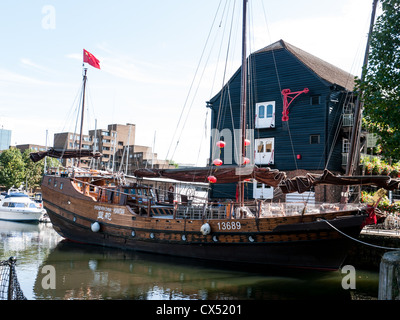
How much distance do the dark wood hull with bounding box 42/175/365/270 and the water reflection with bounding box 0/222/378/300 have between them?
1.81ft

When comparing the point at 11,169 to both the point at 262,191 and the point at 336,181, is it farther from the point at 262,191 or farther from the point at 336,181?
the point at 336,181

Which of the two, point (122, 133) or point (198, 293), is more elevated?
point (122, 133)

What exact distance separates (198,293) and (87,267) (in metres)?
6.43

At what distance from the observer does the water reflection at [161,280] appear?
13234mm

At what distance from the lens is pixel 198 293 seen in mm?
13328

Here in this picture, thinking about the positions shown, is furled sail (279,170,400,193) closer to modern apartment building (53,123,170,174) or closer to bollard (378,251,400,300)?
bollard (378,251,400,300)

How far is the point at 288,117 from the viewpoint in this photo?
93.1ft

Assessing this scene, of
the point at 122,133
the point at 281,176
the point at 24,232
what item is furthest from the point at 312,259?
the point at 122,133

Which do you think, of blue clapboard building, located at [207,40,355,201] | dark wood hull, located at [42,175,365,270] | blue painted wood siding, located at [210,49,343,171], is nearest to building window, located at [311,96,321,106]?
blue clapboard building, located at [207,40,355,201]

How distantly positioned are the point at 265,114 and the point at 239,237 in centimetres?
1419

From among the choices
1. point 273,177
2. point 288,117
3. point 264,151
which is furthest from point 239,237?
point 288,117

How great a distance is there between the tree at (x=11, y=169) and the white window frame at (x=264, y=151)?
44.8 meters

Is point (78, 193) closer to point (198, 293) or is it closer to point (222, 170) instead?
point (222, 170)

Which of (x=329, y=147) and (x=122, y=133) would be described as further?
(x=122, y=133)
